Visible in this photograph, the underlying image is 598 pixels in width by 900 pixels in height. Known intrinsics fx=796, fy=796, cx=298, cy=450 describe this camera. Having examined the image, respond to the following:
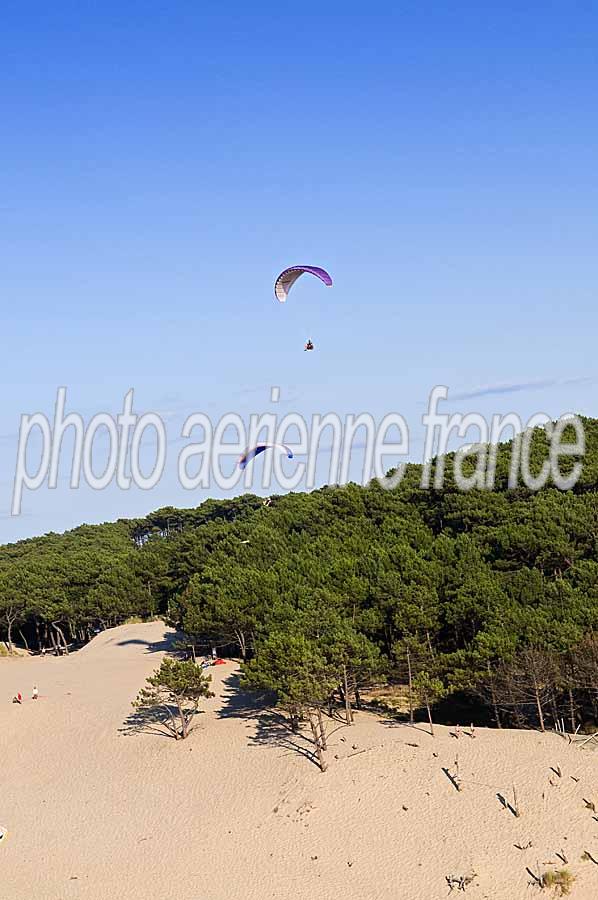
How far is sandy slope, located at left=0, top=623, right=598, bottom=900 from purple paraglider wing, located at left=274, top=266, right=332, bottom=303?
66.7 ft

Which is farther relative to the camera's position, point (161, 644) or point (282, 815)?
point (161, 644)

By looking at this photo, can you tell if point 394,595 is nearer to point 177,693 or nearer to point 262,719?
point 262,719

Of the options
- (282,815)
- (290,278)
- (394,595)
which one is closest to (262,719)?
(282,815)

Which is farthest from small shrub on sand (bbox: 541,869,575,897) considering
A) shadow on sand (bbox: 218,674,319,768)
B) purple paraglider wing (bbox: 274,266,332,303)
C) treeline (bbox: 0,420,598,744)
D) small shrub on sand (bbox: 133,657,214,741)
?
purple paraglider wing (bbox: 274,266,332,303)

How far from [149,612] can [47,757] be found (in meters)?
34.8

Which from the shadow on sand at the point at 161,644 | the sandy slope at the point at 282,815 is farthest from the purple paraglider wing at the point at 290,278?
the shadow on sand at the point at 161,644

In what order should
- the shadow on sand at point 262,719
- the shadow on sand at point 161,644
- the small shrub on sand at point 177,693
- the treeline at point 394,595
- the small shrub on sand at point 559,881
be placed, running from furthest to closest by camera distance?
the shadow on sand at point 161,644 < the small shrub on sand at point 177,693 < the treeline at point 394,595 < the shadow on sand at point 262,719 < the small shrub on sand at point 559,881

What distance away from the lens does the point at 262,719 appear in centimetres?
3634

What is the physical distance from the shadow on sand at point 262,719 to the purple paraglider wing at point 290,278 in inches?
757

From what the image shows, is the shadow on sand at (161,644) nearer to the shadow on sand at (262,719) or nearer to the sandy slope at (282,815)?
the shadow on sand at (262,719)

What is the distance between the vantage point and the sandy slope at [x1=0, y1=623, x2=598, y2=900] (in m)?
24.6

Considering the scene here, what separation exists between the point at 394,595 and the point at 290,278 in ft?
55.6

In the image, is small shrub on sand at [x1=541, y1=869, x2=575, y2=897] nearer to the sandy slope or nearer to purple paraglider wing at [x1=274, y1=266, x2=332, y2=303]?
the sandy slope

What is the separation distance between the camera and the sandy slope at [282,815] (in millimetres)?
24562
